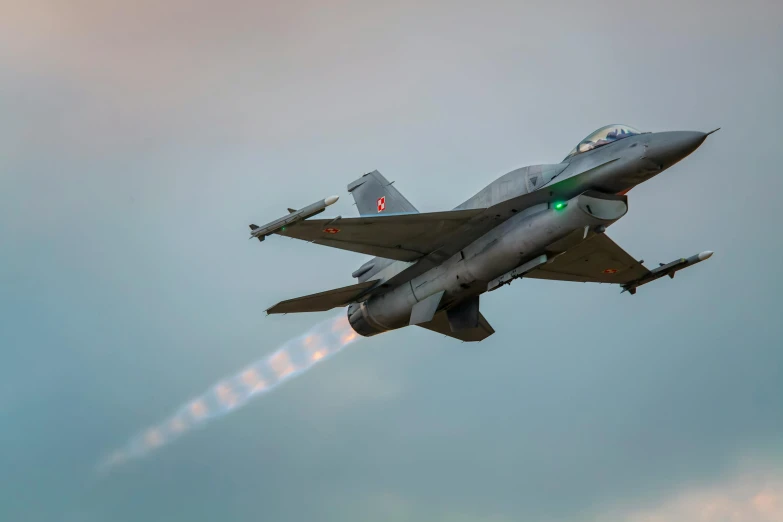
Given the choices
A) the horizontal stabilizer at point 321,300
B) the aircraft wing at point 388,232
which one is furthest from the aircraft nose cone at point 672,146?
the horizontal stabilizer at point 321,300

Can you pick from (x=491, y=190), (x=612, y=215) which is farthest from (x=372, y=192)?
(x=612, y=215)

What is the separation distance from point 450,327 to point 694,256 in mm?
8656

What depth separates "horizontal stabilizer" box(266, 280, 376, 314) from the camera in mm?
32656

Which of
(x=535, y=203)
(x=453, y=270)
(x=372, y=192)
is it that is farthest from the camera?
(x=372, y=192)

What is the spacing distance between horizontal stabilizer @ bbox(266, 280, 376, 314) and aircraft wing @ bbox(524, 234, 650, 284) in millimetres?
5789

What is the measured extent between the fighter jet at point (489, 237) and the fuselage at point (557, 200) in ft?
0.10

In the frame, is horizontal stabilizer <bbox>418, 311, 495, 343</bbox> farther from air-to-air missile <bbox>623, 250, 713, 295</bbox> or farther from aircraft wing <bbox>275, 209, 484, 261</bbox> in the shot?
air-to-air missile <bbox>623, 250, 713, 295</bbox>

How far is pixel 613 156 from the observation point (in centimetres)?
2831

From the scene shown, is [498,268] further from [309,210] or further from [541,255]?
[309,210]

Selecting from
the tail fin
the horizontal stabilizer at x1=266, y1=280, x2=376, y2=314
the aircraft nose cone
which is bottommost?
the aircraft nose cone

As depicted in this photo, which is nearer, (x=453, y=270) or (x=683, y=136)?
(x=683, y=136)

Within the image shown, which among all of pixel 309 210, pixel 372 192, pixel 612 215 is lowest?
pixel 612 215

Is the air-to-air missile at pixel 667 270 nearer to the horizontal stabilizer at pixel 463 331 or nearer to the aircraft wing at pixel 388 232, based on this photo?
the horizontal stabilizer at pixel 463 331

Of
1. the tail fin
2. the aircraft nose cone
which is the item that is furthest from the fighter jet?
the tail fin
